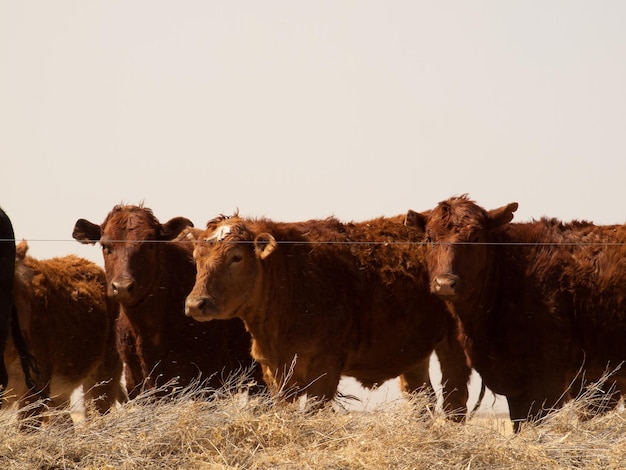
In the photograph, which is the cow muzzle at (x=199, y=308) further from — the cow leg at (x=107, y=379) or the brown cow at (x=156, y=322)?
the cow leg at (x=107, y=379)

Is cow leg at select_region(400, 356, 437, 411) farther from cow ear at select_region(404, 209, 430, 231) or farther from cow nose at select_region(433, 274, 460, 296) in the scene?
cow nose at select_region(433, 274, 460, 296)

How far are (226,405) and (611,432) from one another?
2.83 meters

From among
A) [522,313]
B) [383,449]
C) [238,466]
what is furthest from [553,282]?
[238,466]

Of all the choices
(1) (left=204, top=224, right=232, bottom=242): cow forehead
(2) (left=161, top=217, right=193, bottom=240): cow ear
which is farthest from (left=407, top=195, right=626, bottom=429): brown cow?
(2) (left=161, top=217, right=193, bottom=240): cow ear

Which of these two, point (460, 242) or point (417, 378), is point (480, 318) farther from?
point (417, 378)

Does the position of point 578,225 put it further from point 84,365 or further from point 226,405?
point 84,365

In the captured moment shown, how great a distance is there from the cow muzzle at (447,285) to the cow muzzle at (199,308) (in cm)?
195

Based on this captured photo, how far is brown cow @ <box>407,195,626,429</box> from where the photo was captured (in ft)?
33.1

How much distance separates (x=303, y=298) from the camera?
35.1ft

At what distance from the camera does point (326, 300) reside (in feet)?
35.3

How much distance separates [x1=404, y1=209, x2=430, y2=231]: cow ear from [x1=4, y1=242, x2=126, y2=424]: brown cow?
3.55 m

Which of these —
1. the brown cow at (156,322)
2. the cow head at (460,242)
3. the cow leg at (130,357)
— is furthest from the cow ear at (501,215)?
the cow leg at (130,357)

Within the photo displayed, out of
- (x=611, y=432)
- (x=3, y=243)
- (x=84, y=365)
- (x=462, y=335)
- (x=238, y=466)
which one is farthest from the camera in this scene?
(x=84, y=365)

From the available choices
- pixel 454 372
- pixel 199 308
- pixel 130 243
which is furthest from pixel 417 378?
pixel 130 243
